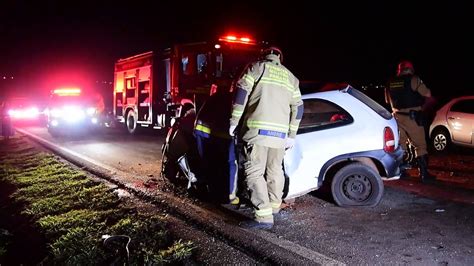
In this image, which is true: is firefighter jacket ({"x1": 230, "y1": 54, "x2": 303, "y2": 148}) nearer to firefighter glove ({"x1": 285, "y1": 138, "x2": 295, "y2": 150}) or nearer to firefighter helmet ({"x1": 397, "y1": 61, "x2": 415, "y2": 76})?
firefighter glove ({"x1": 285, "y1": 138, "x2": 295, "y2": 150})

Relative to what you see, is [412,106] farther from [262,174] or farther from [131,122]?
[131,122]

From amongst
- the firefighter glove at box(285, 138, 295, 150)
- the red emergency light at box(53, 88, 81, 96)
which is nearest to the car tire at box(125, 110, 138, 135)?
the red emergency light at box(53, 88, 81, 96)

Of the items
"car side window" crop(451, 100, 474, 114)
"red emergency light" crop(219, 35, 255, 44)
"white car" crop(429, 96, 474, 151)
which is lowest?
"white car" crop(429, 96, 474, 151)

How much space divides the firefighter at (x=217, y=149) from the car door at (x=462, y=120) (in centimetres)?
734

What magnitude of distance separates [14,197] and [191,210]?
302 centimetres

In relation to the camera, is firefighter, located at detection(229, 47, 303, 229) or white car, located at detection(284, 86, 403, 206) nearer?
firefighter, located at detection(229, 47, 303, 229)

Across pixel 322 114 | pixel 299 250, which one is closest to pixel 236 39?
pixel 322 114

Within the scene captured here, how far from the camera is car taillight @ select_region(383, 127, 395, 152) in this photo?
5539 millimetres

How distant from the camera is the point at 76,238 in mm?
4594

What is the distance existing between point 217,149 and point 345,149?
5.09ft

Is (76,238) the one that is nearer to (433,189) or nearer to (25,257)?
(25,257)

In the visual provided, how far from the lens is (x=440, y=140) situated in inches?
451

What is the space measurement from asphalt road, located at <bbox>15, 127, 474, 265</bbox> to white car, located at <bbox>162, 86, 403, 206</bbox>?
0.28m

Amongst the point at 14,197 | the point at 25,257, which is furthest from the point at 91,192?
the point at 25,257
